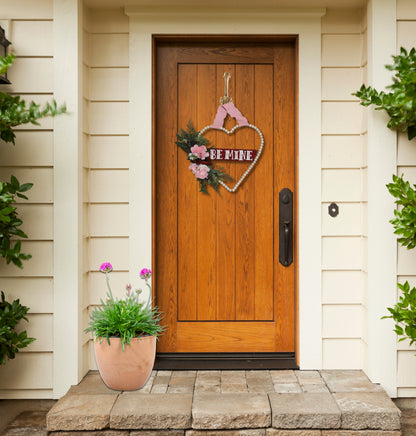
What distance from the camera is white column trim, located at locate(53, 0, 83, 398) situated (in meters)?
2.51

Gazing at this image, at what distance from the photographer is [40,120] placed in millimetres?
2535

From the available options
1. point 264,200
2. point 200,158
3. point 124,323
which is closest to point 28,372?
point 124,323

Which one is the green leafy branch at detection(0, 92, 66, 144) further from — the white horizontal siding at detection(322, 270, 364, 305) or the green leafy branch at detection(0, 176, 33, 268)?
the white horizontal siding at detection(322, 270, 364, 305)

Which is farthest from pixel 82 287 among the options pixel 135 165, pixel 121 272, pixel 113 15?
pixel 113 15

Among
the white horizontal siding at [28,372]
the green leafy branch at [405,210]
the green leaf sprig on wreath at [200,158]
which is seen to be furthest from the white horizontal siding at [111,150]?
the green leafy branch at [405,210]

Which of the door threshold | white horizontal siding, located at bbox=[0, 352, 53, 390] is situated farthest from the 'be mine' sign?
white horizontal siding, located at bbox=[0, 352, 53, 390]

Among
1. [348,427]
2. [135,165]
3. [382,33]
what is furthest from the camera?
[135,165]

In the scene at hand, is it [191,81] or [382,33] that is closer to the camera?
[382,33]

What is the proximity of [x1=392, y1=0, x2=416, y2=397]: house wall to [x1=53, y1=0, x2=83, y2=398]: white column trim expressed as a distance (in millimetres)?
1690

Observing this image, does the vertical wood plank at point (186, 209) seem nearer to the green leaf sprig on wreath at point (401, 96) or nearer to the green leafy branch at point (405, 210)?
the green leaf sprig on wreath at point (401, 96)

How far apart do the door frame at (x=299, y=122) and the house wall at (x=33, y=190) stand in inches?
17.7

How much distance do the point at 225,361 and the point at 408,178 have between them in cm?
142

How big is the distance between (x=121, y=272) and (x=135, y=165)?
24.0 inches

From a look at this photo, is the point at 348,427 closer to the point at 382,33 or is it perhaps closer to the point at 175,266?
the point at 175,266
